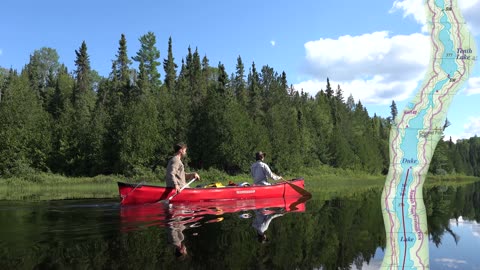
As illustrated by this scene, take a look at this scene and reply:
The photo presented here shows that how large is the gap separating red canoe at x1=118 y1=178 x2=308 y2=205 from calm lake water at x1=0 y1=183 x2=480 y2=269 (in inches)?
110

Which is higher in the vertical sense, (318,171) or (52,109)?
(52,109)

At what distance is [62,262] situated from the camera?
231 inches

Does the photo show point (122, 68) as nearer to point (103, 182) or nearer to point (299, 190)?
point (103, 182)

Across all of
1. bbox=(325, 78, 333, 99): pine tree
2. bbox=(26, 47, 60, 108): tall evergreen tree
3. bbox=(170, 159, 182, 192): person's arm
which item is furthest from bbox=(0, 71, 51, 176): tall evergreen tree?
bbox=(325, 78, 333, 99): pine tree

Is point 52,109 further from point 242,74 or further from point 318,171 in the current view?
point 318,171

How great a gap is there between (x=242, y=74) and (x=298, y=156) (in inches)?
703

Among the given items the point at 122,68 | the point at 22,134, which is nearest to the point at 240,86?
the point at 122,68

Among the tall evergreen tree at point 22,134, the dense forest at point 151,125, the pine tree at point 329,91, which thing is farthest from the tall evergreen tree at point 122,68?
the pine tree at point 329,91

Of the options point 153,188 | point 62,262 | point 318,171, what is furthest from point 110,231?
point 318,171

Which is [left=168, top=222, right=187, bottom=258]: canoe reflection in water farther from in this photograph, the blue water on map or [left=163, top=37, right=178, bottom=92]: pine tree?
[left=163, top=37, right=178, bottom=92]: pine tree

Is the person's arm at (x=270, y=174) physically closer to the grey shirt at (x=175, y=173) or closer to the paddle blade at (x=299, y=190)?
the paddle blade at (x=299, y=190)
